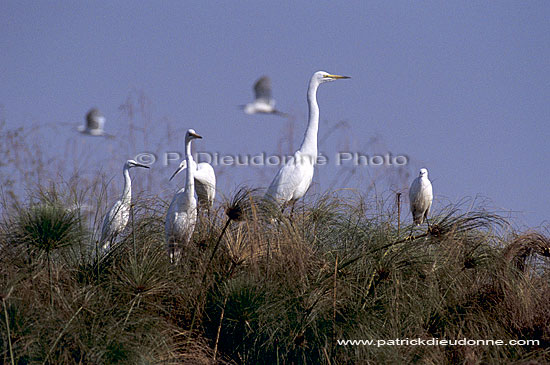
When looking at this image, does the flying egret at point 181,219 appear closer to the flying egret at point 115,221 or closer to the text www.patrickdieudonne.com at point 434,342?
the flying egret at point 115,221

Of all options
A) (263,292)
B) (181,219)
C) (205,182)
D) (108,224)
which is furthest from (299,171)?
(263,292)

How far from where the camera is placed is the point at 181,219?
5281 millimetres

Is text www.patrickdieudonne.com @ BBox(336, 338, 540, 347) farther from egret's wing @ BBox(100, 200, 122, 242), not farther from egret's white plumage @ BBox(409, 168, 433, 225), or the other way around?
egret's white plumage @ BBox(409, 168, 433, 225)

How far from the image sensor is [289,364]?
4352 millimetres

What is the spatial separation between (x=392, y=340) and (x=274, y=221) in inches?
43.7

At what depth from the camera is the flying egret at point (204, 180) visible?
6262 millimetres

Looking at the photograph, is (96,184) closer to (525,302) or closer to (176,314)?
(176,314)

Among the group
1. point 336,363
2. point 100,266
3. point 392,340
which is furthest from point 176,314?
point 392,340

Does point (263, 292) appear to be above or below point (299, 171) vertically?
below

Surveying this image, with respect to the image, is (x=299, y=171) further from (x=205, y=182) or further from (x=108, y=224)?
(x=108, y=224)

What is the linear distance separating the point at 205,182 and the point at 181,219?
103 centimetres

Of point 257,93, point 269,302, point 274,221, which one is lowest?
point 269,302

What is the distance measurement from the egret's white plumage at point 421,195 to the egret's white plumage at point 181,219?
2.69 m

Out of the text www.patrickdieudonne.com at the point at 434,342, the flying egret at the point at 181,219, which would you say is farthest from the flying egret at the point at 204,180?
the text www.patrickdieudonne.com at the point at 434,342
